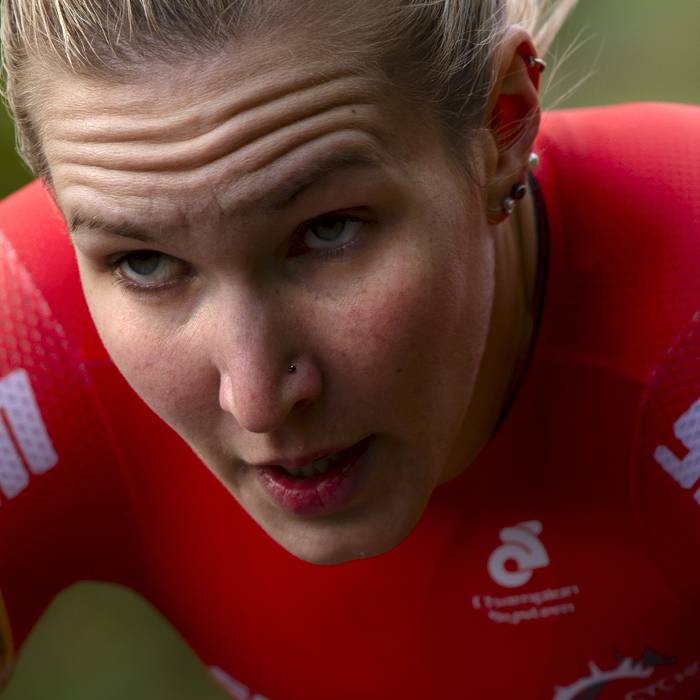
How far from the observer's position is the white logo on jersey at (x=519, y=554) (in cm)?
89

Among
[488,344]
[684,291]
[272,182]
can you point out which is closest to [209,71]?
[272,182]

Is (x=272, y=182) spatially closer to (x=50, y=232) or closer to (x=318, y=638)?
(x=50, y=232)

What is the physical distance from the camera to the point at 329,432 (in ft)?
2.12

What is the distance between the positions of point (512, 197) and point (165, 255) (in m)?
0.30

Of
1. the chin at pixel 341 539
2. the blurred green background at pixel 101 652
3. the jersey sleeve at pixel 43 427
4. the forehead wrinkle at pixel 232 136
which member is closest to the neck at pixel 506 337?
the chin at pixel 341 539

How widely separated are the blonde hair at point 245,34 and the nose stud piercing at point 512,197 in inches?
3.1

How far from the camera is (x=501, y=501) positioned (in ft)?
2.93

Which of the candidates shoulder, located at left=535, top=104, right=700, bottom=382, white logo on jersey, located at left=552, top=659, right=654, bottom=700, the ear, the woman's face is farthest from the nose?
white logo on jersey, located at left=552, top=659, right=654, bottom=700

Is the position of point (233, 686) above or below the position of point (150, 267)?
below

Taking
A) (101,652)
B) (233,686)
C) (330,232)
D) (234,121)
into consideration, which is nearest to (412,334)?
(330,232)

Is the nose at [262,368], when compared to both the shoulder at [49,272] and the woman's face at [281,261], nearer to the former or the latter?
the woman's face at [281,261]

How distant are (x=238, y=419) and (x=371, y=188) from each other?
194 mm

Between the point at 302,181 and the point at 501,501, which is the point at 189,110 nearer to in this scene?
the point at 302,181

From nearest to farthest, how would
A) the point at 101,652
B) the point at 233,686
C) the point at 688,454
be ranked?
1. the point at 688,454
2. the point at 233,686
3. the point at 101,652
